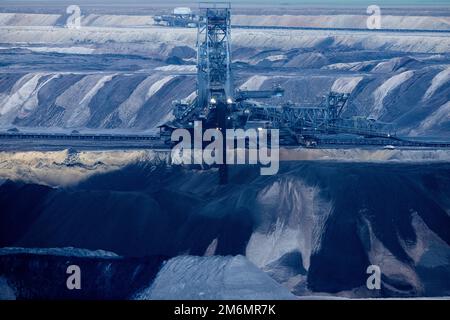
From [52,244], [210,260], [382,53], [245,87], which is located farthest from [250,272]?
[382,53]

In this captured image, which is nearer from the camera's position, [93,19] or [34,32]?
[34,32]

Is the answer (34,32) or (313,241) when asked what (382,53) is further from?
(313,241)

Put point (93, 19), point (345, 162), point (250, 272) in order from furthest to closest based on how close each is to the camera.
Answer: point (93, 19) < point (345, 162) < point (250, 272)

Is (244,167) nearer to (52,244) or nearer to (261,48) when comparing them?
(52,244)

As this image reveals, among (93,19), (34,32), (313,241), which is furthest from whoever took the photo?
(93,19)

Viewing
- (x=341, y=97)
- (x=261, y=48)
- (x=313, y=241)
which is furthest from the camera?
(x=261, y=48)

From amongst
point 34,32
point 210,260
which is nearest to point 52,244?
point 210,260
